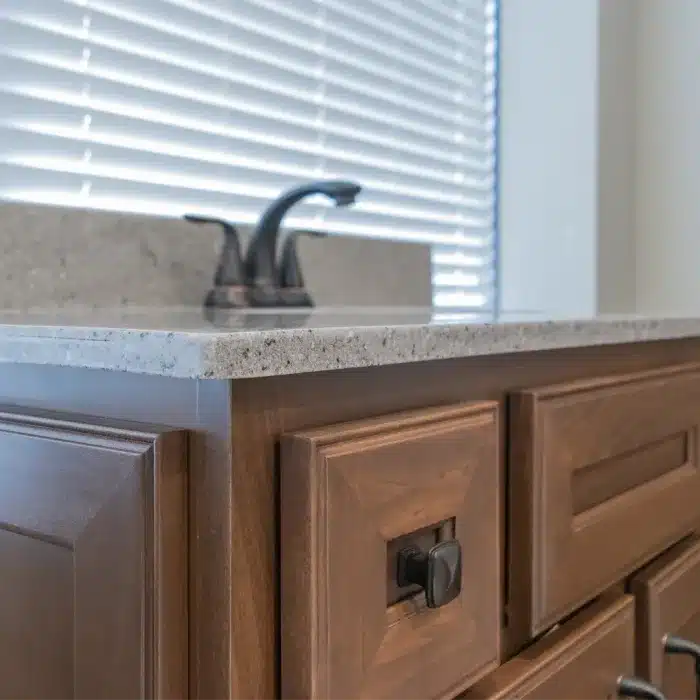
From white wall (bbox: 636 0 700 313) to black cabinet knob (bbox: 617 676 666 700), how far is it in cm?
112

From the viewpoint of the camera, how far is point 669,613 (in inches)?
31.0

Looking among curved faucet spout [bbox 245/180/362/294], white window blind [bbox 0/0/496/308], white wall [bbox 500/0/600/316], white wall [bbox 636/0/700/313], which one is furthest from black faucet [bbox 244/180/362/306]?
white wall [bbox 636/0/700/313]

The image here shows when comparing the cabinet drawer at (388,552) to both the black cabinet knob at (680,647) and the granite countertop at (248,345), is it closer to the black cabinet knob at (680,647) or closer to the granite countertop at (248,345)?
the granite countertop at (248,345)

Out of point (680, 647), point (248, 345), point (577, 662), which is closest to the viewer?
point (248, 345)

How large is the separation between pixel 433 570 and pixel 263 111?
992 mm

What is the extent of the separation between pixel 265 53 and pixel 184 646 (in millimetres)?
1090

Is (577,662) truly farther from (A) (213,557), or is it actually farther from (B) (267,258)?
(B) (267,258)

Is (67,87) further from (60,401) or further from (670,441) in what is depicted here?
(670,441)

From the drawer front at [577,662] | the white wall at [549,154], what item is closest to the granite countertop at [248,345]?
the drawer front at [577,662]

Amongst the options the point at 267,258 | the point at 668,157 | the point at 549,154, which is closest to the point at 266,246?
the point at 267,258

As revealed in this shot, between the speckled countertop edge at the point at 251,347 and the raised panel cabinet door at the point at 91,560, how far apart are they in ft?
0.13

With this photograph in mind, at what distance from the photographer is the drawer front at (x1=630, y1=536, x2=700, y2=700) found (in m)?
0.75

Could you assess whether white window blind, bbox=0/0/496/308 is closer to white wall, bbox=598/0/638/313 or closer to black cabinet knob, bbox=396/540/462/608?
white wall, bbox=598/0/638/313

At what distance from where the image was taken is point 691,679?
89 cm
